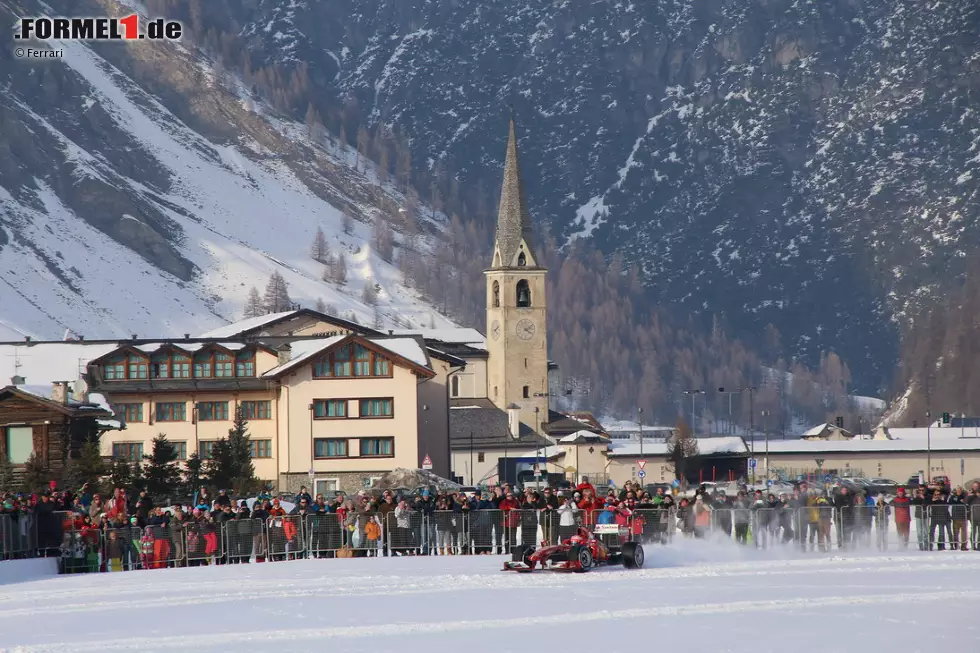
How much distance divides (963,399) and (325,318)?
8135 centimetres

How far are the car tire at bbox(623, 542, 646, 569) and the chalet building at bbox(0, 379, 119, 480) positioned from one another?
41.4 m

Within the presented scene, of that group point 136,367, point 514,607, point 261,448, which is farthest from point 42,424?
point 514,607

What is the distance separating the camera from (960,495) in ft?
158

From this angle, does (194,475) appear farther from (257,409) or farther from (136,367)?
(136,367)

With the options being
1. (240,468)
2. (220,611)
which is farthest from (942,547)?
(240,468)

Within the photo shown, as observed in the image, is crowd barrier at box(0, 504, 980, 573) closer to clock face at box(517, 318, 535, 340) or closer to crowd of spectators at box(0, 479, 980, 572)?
crowd of spectators at box(0, 479, 980, 572)

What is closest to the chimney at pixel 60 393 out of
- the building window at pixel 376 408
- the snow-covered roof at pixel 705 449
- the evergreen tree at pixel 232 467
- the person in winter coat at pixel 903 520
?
the evergreen tree at pixel 232 467

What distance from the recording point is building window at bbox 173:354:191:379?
107 meters

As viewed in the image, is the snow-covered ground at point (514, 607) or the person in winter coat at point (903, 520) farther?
the person in winter coat at point (903, 520)

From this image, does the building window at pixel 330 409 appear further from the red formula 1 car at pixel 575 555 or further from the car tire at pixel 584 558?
the car tire at pixel 584 558

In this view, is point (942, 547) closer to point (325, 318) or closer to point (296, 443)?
point (296, 443)

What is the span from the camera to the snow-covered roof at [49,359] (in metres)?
101

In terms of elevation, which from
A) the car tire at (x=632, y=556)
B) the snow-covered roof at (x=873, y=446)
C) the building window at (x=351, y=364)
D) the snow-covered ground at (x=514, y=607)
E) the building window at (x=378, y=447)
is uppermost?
the building window at (x=351, y=364)

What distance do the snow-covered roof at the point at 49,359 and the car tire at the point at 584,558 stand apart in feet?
198
